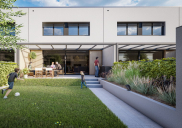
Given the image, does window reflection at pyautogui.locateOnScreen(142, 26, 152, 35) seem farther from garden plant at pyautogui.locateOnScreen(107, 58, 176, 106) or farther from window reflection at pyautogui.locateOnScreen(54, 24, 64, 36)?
garden plant at pyautogui.locateOnScreen(107, 58, 176, 106)

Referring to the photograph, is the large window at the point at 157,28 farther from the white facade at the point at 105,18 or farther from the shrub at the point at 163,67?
the shrub at the point at 163,67

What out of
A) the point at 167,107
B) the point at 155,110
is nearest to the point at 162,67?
the point at 155,110

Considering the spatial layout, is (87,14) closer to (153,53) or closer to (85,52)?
(85,52)

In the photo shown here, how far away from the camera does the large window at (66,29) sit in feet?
40.5

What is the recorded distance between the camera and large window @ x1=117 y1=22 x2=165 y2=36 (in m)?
12.6

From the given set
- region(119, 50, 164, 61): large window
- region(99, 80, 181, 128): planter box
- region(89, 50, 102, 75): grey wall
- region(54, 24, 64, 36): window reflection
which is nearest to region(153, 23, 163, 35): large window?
region(119, 50, 164, 61): large window

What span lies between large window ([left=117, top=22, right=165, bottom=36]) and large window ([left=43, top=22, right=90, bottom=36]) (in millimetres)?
3408

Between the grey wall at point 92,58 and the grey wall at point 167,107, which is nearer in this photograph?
the grey wall at point 167,107

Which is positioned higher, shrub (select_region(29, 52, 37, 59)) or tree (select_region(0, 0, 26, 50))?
tree (select_region(0, 0, 26, 50))

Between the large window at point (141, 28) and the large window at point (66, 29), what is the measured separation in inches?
134

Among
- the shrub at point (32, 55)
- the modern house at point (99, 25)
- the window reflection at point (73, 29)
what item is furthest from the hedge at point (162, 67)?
the shrub at point (32, 55)

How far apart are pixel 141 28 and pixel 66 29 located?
747cm

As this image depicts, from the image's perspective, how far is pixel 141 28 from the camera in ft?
41.4

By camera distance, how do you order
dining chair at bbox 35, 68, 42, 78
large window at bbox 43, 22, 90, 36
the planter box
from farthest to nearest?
large window at bbox 43, 22, 90, 36
dining chair at bbox 35, 68, 42, 78
the planter box
